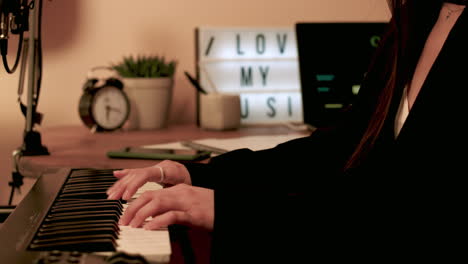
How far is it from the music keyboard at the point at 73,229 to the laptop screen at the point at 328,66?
943 millimetres

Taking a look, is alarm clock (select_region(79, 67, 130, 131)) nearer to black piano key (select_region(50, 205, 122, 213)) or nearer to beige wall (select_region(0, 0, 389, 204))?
beige wall (select_region(0, 0, 389, 204))

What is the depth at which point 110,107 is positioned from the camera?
1783 mm

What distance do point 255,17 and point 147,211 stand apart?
1.37 m

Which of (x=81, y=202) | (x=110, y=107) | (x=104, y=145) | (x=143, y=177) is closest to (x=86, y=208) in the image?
(x=81, y=202)

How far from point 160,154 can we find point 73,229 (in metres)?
0.61

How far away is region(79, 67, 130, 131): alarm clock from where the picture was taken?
1.77m

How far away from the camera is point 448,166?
0.83 meters

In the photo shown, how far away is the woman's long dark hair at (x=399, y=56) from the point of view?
0.99 meters

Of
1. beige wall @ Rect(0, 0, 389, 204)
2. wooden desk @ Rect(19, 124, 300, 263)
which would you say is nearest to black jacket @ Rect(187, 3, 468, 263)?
wooden desk @ Rect(19, 124, 300, 263)

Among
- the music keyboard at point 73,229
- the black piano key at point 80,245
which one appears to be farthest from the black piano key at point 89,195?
the black piano key at point 80,245

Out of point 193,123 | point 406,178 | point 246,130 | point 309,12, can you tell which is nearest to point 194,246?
point 246,130

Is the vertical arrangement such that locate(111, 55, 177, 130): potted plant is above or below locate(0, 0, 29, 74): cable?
below

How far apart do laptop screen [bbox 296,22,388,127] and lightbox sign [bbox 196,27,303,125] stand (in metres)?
0.21

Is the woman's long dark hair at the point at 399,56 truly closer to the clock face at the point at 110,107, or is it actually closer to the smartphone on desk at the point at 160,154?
the smartphone on desk at the point at 160,154
